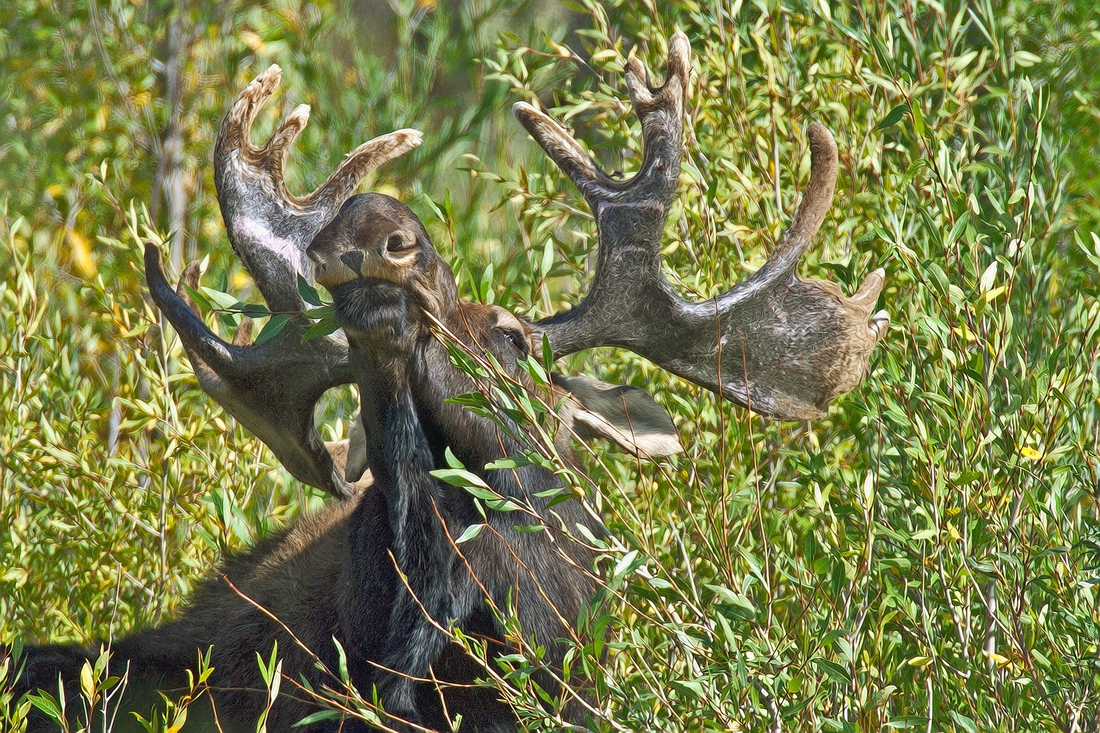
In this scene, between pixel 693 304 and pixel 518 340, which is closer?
pixel 518 340

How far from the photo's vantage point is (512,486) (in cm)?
317

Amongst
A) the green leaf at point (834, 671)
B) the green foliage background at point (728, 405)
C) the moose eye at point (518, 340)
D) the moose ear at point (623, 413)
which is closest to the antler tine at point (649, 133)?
the green foliage background at point (728, 405)

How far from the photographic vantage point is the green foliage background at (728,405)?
291 cm

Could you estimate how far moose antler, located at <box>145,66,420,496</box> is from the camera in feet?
12.3

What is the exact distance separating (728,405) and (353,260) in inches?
73.1

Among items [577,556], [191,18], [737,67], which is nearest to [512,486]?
[577,556]

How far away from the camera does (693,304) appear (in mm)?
3592

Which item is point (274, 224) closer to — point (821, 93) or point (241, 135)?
point (241, 135)

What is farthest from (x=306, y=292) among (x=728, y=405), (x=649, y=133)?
(x=728, y=405)

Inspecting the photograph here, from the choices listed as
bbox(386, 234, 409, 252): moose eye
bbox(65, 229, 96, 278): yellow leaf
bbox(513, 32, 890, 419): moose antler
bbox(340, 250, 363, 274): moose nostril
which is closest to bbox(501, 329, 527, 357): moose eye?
bbox(513, 32, 890, 419): moose antler

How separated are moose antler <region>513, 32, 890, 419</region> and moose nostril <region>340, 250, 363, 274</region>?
2.72 feet

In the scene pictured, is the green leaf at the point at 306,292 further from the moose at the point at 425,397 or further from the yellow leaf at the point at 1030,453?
the yellow leaf at the point at 1030,453

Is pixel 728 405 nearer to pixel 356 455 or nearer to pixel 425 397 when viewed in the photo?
pixel 356 455

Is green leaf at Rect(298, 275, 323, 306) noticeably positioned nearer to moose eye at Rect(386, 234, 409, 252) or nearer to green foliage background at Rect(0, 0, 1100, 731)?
moose eye at Rect(386, 234, 409, 252)
